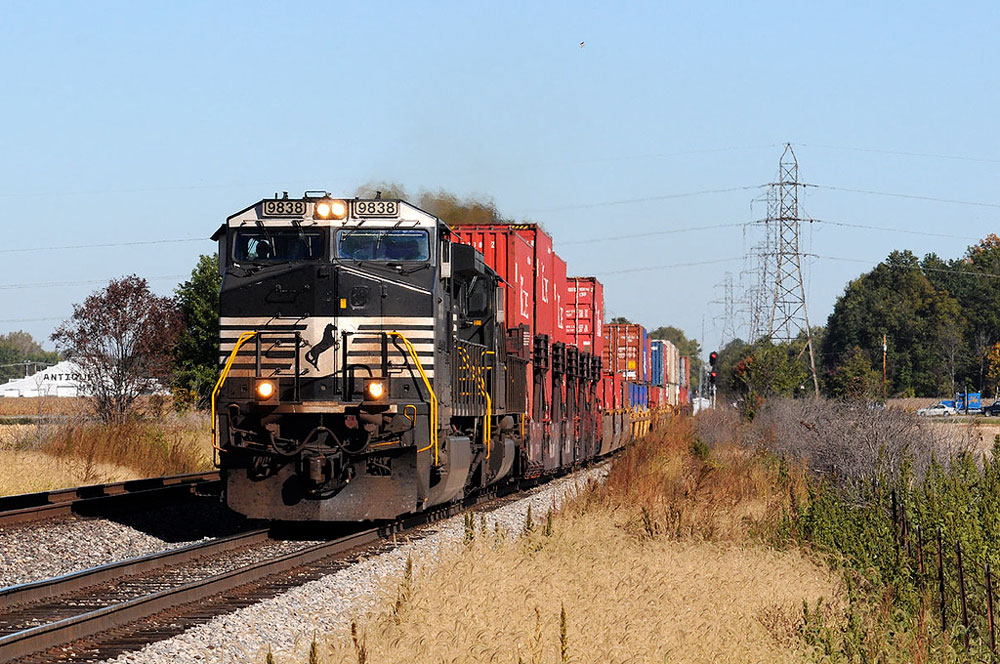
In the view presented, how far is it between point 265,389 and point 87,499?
15.4 feet

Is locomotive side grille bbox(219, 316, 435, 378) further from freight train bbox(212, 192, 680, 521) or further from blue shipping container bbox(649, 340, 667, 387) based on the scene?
blue shipping container bbox(649, 340, 667, 387)

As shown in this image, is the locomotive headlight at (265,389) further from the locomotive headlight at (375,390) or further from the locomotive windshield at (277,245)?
the locomotive windshield at (277,245)

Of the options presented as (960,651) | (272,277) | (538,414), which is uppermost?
(272,277)

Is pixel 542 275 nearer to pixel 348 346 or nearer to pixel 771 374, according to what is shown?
pixel 348 346

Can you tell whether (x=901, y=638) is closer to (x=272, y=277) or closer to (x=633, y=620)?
(x=633, y=620)

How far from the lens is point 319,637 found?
807 centimetres

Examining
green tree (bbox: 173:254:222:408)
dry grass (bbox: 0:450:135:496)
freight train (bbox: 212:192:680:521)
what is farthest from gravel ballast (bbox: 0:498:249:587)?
green tree (bbox: 173:254:222:408)

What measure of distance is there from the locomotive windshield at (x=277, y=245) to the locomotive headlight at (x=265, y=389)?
5.05ft

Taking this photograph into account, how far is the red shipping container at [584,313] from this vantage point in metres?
28.0

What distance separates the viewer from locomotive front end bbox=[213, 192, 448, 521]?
12961mm

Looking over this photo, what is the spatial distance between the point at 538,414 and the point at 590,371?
20.0 ft

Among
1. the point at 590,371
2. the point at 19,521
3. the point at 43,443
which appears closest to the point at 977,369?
the point at 590,371

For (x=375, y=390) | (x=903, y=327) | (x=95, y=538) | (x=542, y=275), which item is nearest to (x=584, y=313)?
(x=542, y=275)

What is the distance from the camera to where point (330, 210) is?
13.6m
